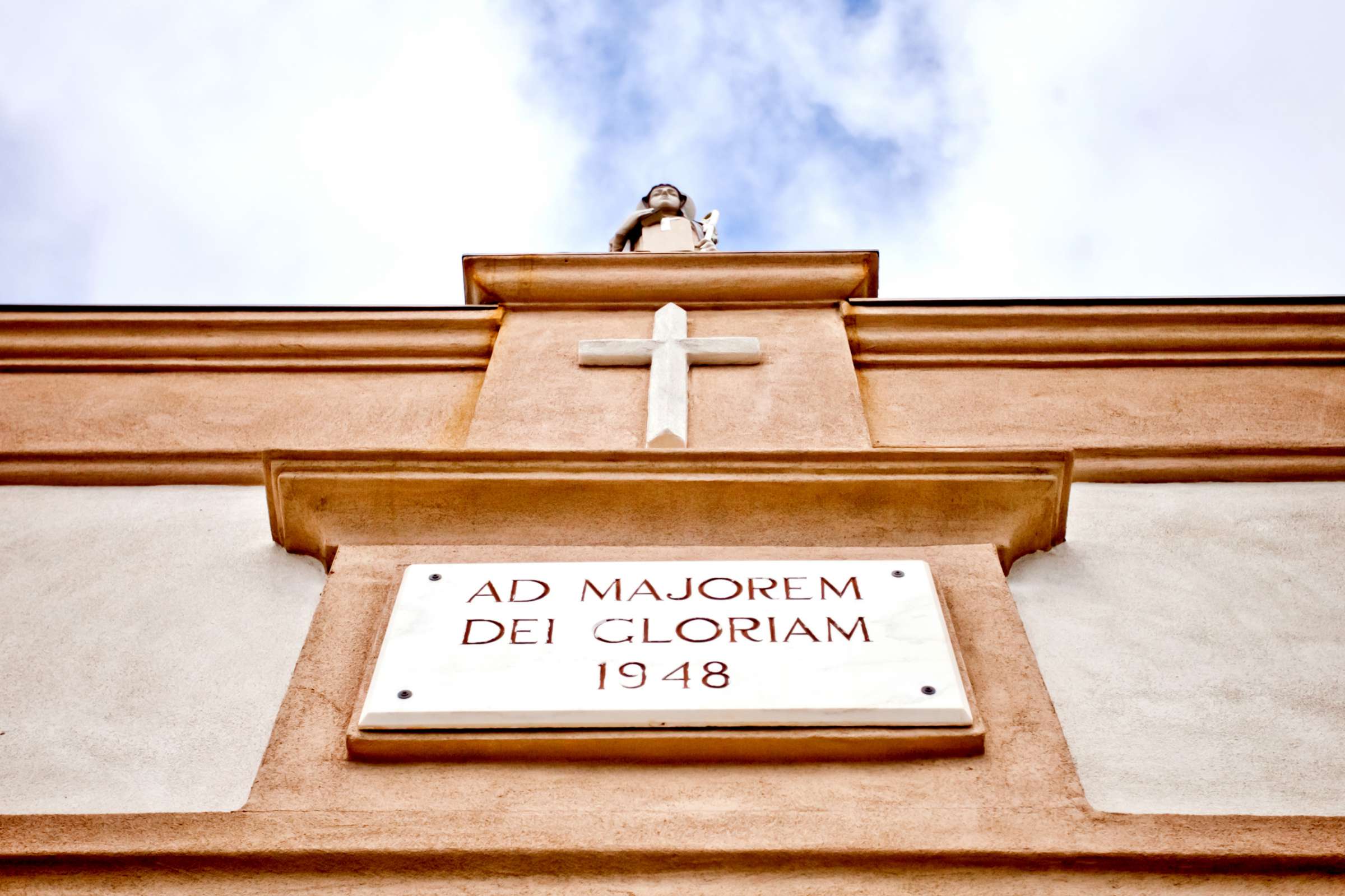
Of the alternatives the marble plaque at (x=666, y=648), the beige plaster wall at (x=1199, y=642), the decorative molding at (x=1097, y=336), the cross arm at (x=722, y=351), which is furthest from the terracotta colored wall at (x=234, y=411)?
the beige plaster wall at (x=1199, y=642)

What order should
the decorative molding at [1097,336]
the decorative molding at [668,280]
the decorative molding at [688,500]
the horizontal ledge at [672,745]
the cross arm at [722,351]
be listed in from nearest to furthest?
1. the horizontal ledge at [672,745]
2. the decorative molding at [688,500]
3. the cross arm at [722,351]
4. the decorative molding at [1097,336]
5. the decorative molding at [668,280]

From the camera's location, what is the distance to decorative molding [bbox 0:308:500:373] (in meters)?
4.68

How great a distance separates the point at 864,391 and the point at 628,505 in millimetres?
1288

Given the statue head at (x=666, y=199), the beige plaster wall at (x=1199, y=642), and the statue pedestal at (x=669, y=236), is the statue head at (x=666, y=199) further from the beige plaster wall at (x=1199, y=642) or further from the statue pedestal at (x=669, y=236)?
the beige plaster wall at (x=1199, y=642)

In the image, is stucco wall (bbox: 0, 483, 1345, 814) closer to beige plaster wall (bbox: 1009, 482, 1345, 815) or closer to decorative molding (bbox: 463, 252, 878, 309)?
beige plaster wall (bbox: 1009, 482, 1345, 815)

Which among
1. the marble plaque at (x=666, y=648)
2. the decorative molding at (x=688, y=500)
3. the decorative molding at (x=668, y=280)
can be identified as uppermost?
the decorative molding at (x=668, y=280)

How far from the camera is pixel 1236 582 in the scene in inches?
136

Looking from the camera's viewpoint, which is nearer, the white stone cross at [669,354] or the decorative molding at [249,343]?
the white stone cross at [669,354]

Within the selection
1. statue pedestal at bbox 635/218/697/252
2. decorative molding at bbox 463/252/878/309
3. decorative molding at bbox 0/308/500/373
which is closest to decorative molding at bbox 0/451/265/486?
decorative molding at bbox 0/308/500/373

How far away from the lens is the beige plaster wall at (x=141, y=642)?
2.78 m

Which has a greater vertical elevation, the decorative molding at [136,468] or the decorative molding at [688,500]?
the decorative molding at [136,468]

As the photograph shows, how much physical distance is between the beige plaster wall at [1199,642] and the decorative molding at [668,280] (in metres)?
1.37

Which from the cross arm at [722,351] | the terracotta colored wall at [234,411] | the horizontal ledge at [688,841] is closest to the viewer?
the horizontal ledge at [688,841]

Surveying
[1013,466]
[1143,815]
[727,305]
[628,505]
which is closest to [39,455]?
[628,505]
